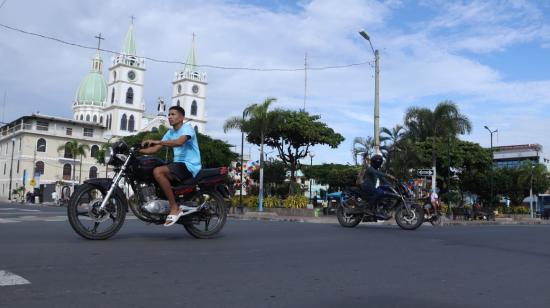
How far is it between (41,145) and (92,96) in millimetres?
25795

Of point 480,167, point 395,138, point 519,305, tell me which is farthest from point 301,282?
point 480,167

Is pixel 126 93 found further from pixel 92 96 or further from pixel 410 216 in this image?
pixel 410 216

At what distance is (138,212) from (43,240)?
1.14m

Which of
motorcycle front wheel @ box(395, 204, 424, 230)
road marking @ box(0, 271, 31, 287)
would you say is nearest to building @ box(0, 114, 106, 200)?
motorcycle front wheel @ box(395, 204, 424, 230)

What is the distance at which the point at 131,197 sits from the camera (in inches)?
256

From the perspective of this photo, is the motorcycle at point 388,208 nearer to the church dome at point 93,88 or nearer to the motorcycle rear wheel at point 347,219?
the motorcycle rear wheel at point 347,219

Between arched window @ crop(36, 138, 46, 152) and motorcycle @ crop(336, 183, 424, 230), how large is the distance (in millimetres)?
80052

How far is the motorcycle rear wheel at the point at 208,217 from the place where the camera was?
22.9 feet

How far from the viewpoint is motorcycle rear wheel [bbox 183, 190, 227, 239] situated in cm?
696

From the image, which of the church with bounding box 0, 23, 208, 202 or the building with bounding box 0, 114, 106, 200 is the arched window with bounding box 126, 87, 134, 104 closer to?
the church with bounding box 0, 23, 208, 202

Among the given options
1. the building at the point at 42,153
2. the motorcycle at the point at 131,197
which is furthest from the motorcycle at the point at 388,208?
the building at the point at 42,153

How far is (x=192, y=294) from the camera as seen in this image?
3.51 metres

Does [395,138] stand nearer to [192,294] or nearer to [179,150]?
[179,150]

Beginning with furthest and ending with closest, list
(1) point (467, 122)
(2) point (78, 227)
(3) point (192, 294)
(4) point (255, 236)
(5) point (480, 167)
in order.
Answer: (5) point (480, 167) < (1) point (467, 122) < (4) point (255, 236) < (2) point (78, 227) < (3) point (192, 294)
